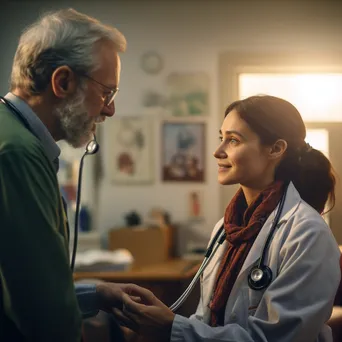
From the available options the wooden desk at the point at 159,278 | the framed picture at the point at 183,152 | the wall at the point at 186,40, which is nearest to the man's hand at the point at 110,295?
the wooden desk at the point at 159,278

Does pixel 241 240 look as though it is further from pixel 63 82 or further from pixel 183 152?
pixel 183 152

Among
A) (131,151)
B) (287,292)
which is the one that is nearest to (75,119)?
(287,292)

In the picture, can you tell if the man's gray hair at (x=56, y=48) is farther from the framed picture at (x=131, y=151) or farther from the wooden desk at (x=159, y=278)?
the framed picture at (x=131, y=151)

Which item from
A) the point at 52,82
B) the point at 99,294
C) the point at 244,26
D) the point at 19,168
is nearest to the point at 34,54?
the point at 52,82

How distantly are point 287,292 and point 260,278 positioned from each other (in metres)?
0.08

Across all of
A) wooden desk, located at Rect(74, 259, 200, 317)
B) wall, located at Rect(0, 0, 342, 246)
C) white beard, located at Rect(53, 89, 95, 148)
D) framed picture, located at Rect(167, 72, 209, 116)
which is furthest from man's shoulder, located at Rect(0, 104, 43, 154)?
framed picture, located at Rect(167, 72, 209, 116)

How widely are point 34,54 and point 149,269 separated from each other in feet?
8.07

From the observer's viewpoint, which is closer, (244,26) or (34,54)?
(34,54)

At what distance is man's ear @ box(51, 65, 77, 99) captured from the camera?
55.5 inches

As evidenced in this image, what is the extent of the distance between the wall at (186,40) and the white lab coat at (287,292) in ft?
8.11

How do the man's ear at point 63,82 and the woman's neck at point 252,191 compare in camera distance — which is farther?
the woman's neck at point 252,191

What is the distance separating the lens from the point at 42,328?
1.20 metres

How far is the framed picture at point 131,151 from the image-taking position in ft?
14.5

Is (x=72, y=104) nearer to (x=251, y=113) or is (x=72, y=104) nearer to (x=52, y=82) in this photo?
(x=52, y=82)
